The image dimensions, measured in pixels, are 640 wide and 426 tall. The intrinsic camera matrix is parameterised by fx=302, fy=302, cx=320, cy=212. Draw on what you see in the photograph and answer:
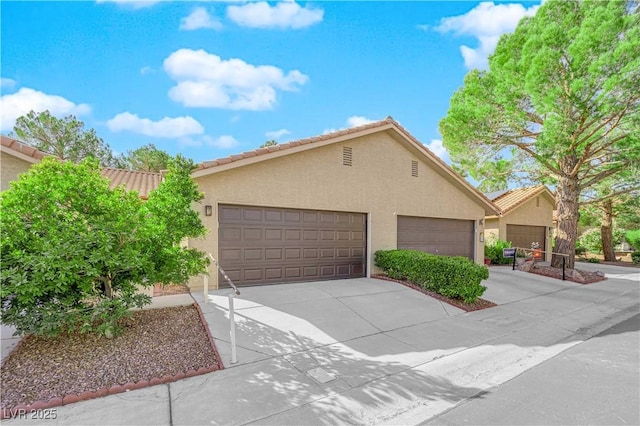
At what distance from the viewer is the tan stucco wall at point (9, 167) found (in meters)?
6.43

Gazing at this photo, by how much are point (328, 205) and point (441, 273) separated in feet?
12.3

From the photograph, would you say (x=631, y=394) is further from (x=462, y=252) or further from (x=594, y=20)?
(x=594, y=20)

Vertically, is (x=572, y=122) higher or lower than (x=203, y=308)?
higher

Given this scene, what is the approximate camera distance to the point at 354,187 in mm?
9914

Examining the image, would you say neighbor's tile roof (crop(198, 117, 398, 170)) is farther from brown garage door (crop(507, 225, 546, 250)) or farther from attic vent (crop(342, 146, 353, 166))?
brown garage door (crop(507, 225, 546, 250))

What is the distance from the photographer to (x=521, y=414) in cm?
321

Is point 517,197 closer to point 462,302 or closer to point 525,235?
point 525,235

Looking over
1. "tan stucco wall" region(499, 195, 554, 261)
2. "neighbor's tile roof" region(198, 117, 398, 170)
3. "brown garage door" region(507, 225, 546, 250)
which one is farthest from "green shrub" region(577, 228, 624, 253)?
"neighbor's tile roof" region(198, 117, 398, 170)

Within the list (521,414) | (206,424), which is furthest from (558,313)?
(206,424)

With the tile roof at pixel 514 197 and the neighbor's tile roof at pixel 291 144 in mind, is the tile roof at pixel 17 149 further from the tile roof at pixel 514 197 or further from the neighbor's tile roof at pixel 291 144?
the tile roof at pixel 514 197

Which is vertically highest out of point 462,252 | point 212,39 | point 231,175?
point 212,39

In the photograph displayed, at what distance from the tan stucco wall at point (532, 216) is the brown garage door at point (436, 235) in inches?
185

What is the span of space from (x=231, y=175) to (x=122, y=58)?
182 inches

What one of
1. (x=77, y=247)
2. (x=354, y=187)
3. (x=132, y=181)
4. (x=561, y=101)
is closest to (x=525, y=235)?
(x=561, y=101)
